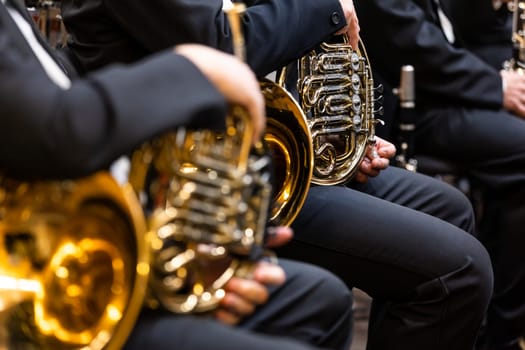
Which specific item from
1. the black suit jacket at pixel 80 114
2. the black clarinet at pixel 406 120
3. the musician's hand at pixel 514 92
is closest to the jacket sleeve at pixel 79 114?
the black suit jacket at pixel 80 114

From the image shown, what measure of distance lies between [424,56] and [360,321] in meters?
0.73

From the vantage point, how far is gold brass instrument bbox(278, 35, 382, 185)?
1.67 m

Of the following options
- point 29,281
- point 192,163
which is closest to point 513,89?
point 192,163

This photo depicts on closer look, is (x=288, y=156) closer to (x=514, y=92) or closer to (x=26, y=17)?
(x=26, y=17)

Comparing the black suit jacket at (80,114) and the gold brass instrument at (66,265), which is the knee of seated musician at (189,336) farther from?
the black suit jacket at (80,114)

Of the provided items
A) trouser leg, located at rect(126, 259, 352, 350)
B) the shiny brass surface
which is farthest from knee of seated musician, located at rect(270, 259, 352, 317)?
the shiny brass surface

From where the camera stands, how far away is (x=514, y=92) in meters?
2.43

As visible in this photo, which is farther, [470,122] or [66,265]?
Answer: [470,122]

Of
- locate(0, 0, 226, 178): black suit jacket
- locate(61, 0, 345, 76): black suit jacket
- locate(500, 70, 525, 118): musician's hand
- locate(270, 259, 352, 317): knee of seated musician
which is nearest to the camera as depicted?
locate(0, 0, 226, 178): black suit jacket

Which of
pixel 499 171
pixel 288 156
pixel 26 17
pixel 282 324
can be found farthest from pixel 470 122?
pixel 26 17

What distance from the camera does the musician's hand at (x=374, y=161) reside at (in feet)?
5.82

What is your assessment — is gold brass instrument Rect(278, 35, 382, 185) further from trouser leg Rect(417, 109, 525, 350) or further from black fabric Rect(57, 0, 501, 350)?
trouser leg Rect(417, 109, 525, 350)

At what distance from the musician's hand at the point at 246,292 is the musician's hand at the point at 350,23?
622 millimetres

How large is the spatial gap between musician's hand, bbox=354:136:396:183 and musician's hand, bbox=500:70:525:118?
737 millimetres
